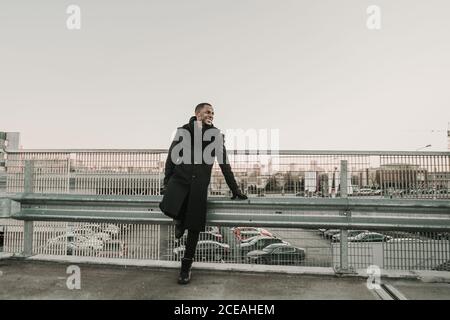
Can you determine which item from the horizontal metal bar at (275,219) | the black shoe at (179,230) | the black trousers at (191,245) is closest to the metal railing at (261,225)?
the horizontal metal bar at (275,219)

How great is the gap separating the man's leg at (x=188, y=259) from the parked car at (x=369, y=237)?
2.18m

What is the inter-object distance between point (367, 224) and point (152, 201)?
2844 mm

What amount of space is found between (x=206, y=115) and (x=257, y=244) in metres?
1.92

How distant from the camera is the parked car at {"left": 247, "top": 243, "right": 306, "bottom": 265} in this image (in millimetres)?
5102

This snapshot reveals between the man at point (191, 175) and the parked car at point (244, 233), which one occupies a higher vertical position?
the man at point (191, 175)

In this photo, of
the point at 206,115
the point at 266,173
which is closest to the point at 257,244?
the point at 266,173

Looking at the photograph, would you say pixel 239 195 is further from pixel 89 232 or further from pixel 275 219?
pixel 89 232

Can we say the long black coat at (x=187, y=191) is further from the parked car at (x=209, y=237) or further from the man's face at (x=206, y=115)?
the parked car at (x=209, y=237)

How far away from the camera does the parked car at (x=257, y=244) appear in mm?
4914

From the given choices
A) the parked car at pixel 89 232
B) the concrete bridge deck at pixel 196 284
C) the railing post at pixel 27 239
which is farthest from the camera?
the parked car at pixel 89 232

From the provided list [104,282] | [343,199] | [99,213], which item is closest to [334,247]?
[343,199]

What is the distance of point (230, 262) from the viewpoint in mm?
5238

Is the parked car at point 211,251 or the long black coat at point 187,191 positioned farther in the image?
the parked car at point 211,251

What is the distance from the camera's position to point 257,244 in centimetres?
505
